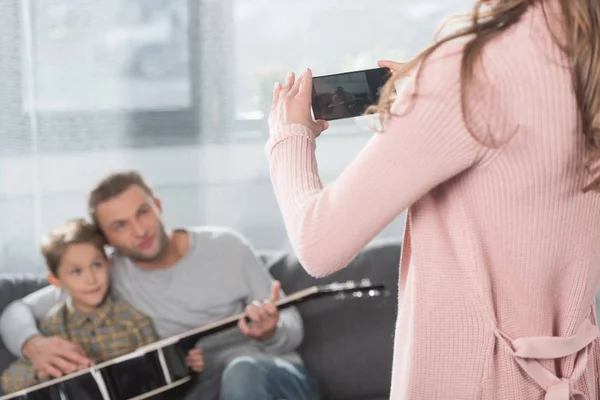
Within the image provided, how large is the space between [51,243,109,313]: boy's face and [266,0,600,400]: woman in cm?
136

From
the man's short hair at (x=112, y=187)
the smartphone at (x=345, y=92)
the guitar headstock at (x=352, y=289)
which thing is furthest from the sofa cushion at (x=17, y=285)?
the smartphone at (x=345, y=92)

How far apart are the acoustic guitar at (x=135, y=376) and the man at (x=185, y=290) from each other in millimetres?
59

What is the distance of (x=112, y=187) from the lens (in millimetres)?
2312

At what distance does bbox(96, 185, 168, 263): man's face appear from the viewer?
228 cm

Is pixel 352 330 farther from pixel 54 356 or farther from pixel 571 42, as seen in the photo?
pixel 571 42

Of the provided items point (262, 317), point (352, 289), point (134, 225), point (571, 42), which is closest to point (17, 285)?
point (134, 225)

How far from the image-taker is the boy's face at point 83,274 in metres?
2.22

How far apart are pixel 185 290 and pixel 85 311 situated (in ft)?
0.83

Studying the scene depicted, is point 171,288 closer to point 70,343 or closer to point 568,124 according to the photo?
point 70,343

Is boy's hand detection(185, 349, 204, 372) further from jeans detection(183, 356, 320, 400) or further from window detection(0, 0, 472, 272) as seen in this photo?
window detection(0, 0, 472, 272)

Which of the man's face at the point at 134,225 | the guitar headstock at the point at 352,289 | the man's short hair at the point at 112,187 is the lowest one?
the guitar headstock at the point at 352,289

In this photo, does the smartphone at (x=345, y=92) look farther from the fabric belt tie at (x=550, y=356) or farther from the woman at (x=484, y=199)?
the fabric belt tie at (x=550, y=356)

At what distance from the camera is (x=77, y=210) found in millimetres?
2475

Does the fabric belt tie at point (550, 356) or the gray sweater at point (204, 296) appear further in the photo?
the gray sweater at point (204, 296)
